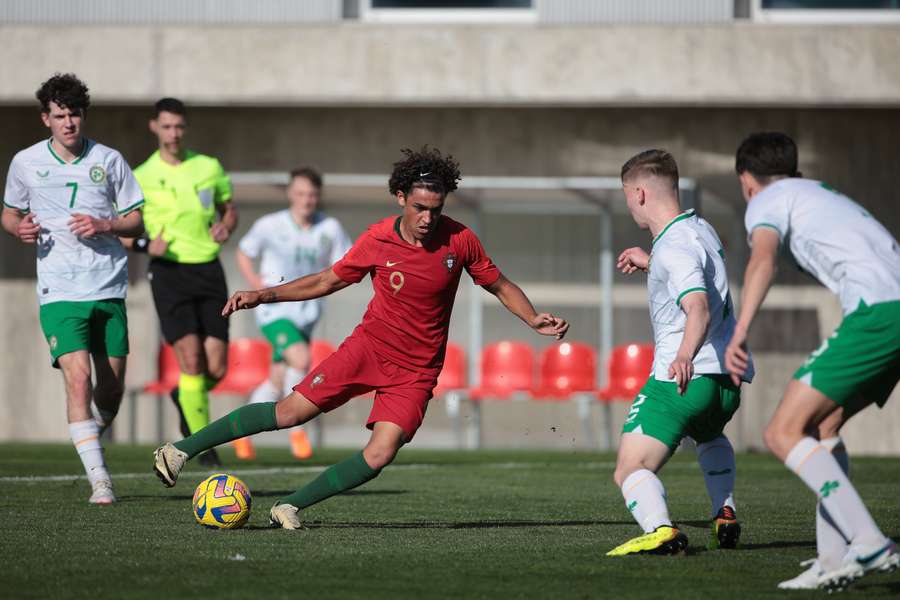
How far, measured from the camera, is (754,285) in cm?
510

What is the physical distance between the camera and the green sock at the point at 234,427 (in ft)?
22.9

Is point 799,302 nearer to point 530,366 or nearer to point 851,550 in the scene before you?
point 530,366

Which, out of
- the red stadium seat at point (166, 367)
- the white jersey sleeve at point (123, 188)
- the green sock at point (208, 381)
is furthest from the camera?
the red stadium seat at point (166, 367)

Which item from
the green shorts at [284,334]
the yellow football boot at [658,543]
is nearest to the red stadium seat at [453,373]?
the green shorts at [284,334]

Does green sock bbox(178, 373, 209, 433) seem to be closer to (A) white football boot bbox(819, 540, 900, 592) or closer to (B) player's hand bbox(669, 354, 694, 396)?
(B) player's hand bbox(669, 354, 694, 396)

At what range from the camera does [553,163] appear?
1786 centimetres

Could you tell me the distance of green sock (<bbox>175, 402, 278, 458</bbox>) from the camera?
6980 mm

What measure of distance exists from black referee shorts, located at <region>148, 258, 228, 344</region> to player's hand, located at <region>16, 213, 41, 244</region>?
248 cm

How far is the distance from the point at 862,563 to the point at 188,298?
6.75m

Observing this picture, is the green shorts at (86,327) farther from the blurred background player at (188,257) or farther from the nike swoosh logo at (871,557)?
the nike swoosh logo at (871,557)

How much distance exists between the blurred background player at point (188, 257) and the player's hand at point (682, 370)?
560cm

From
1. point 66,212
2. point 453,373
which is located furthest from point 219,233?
point 453,373

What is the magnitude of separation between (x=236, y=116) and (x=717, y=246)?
12556 millimetres

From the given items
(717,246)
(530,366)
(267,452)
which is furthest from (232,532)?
(530,366)
